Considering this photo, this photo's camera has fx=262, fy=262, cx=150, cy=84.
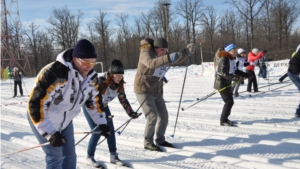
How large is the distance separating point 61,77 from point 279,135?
4.22 m

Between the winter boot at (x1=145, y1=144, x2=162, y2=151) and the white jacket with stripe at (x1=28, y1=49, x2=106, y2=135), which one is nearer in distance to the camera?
→ the white jacket with stripe at (x1=28, y1=49, x2=106, y2=135)

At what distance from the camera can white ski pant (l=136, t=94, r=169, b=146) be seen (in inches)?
168

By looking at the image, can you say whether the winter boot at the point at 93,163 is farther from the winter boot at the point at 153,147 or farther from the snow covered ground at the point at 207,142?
the winter boot at the point at 153,147

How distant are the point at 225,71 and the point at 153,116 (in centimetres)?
209

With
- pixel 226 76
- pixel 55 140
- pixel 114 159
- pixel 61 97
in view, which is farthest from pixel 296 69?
pixel 55 140

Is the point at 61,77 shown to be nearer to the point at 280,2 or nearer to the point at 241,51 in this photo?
the point at 241,51

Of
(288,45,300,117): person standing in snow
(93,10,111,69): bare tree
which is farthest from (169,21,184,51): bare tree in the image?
(288,45,300,117): person standing in snow

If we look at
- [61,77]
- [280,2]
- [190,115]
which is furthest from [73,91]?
[280,2]

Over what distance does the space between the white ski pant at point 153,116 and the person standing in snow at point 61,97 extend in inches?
59.1

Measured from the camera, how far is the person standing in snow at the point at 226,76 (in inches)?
216

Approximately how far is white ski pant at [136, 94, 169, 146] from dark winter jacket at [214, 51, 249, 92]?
5.75ft

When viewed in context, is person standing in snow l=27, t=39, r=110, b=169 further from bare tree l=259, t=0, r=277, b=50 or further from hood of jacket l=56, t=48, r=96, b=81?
bare tree l=259, t=0, r=277, b=50

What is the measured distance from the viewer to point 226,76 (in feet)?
17.9

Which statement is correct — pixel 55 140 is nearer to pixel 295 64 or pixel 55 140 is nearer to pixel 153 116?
pixel 153 116
